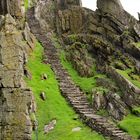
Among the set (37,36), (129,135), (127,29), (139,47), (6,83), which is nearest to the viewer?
(6,83)

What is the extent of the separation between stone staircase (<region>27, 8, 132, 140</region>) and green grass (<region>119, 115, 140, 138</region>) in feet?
1.72

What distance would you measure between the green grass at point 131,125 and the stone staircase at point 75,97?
1.72ft

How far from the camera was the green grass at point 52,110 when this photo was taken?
158 ft

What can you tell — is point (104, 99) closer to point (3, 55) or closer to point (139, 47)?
point (139, 47)

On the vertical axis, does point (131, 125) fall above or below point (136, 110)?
below

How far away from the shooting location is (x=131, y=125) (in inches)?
1913

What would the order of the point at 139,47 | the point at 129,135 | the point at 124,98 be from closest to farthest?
1. the point at 129,135
2. the point at 124,98
3. the point at 139,47

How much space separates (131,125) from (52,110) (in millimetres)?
9997

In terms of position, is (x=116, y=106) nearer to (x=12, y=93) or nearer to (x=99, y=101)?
(x=99, y=101)

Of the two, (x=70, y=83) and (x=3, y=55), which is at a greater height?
(x=3, y=55)

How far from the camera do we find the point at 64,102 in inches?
2276

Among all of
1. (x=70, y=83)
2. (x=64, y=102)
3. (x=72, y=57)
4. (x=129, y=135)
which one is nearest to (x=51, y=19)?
(x=72, y=57)

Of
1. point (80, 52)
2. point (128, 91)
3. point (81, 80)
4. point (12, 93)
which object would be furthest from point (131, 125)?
point (80, 52)

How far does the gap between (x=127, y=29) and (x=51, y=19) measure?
72.1 ft
